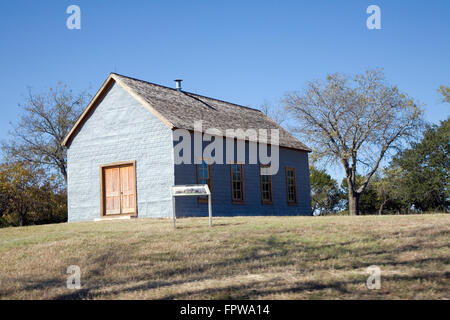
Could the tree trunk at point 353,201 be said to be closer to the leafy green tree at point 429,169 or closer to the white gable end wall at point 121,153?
the leafy green tree at point 429,169

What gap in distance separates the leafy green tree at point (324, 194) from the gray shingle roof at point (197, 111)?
24.8 meters

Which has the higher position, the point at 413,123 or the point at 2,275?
the point at 413,123

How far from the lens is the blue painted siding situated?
2070cm

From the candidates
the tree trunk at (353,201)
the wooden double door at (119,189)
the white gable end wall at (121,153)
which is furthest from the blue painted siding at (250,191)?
the tree trunk at (353,201)

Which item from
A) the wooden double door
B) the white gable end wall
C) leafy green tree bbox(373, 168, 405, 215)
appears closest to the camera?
the white gable end wall

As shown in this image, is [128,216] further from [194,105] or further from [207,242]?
[207,242]

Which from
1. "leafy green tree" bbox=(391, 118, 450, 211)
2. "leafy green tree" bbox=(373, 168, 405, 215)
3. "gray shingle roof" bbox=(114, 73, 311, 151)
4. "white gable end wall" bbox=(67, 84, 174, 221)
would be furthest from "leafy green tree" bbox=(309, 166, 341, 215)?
"white gable end wall" bbox=(67, 84, 174, 221)

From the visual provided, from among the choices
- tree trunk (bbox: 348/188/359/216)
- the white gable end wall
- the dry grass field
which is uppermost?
the white gable end wall

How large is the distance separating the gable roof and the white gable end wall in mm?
304

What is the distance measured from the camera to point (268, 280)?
9.23 metres

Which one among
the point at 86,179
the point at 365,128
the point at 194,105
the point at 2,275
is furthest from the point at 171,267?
the point at 365,128

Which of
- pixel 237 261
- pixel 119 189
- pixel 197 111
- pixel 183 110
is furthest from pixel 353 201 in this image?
pixel 237 261

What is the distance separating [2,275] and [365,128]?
2544 centimetres

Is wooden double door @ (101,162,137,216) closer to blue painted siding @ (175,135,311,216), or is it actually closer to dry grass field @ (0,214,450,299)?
blue painted siding @ (175,135,311,216)
